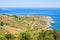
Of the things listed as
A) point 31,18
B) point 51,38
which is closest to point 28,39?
point 51,38

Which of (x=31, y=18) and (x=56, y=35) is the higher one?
(x=56, y=35)

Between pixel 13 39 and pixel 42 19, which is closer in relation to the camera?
pixel 13 39

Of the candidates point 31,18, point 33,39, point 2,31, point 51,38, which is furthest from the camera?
point 31,18

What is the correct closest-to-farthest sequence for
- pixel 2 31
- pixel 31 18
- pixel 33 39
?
pixel 33 39 < pixel 2 31 < pixel 31 18

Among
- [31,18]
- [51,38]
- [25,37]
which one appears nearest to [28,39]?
[25,37]

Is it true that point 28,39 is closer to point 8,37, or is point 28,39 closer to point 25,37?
point 25,37

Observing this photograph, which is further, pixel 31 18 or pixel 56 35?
pixel 31 18

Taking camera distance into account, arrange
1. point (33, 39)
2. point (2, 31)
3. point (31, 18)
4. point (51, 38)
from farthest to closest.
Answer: point (31, 18)
point (2, 31)
point (33, 39)
point (51, 38)

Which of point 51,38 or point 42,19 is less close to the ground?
point 51,38

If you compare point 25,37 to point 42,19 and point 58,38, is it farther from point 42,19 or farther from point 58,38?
point 42,19
